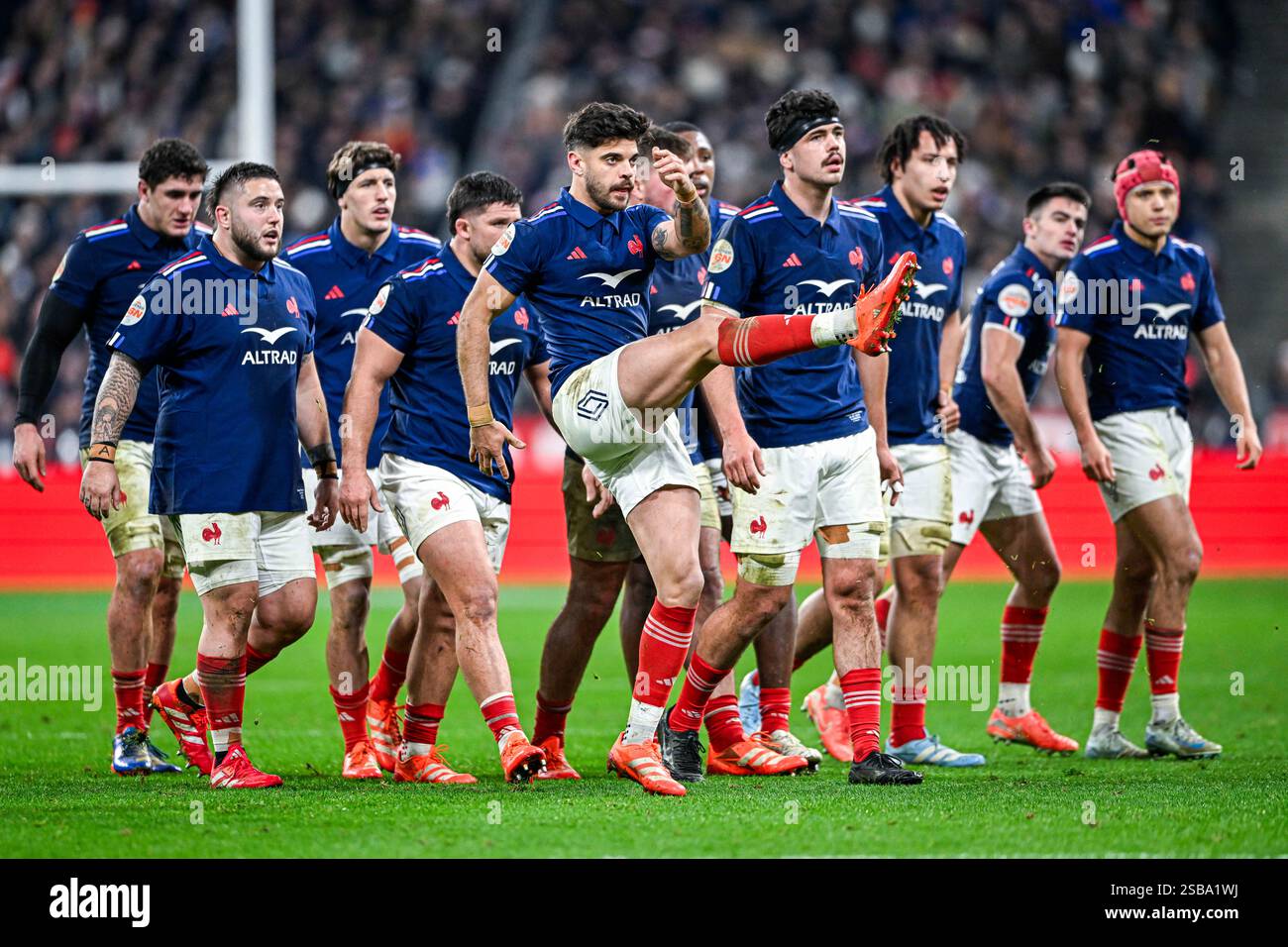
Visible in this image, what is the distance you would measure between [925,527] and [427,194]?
48.6ft

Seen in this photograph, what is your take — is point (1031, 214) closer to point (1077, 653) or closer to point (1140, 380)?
point (1140, 380)

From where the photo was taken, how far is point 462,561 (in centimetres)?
655

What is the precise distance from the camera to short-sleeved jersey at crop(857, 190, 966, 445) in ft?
25.2

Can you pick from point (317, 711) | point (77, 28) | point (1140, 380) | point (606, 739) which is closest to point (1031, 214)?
point (1140, 380)

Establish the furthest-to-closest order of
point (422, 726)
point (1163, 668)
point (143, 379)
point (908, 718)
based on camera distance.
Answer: point (1163, 668)
point (143, 379)
point (908, 718)
point (422, 726)

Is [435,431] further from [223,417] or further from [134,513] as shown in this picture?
[134,513]

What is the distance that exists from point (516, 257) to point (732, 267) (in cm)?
86

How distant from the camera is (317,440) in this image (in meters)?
7.06

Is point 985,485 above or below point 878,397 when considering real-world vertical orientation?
below

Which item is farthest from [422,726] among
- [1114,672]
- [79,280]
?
[1114,672]

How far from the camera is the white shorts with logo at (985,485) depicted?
27.7 feet

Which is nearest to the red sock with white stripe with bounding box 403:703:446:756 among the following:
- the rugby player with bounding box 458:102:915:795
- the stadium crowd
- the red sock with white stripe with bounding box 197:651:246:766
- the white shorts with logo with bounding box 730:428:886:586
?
the red sock with white stripe with bounding box 197:651:246:766

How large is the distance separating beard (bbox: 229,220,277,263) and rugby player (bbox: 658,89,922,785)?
178 centimetres

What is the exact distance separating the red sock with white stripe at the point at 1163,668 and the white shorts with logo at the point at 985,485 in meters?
0.93
